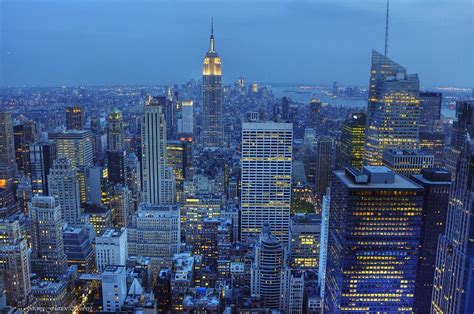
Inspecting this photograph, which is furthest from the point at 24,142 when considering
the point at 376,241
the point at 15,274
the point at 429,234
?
the point at 429,234

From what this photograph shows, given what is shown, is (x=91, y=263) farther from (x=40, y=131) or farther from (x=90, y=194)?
(x=40, y=131)

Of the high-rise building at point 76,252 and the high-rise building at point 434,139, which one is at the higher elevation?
the high-rise building at point 434,139

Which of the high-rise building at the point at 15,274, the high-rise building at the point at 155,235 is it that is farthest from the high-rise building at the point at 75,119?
the high-rise building at the point at 15,274

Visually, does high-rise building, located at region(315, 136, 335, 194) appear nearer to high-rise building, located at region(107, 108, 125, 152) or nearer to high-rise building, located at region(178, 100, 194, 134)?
high-rise building, located at region(107, 108, 125, 152)

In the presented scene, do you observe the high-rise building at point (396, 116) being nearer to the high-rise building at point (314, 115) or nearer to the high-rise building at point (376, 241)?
the high-rise building at point (376, 241)

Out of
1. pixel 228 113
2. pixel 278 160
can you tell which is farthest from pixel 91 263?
pixel 228 113

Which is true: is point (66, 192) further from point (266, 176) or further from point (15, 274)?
point (266, 176)
